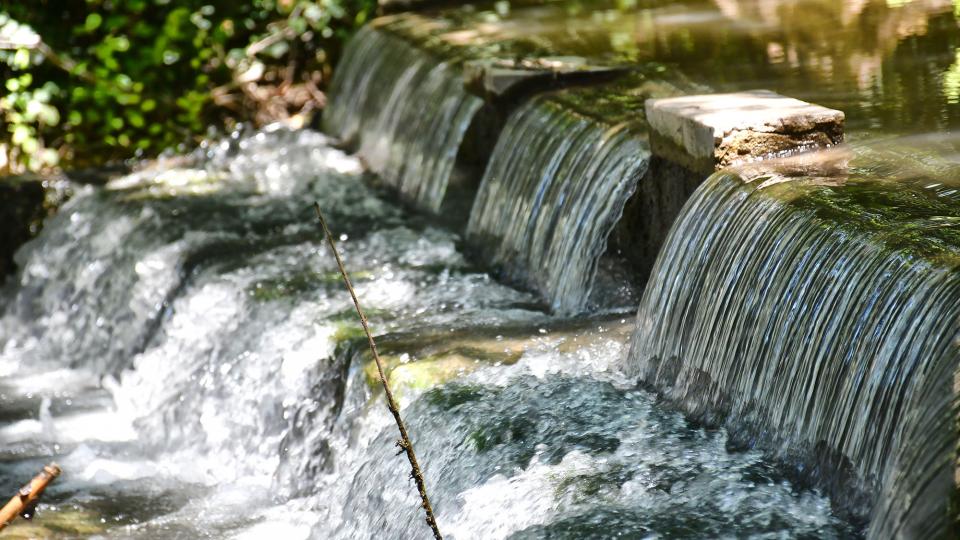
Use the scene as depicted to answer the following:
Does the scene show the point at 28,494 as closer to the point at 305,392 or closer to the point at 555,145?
the point at 305,392

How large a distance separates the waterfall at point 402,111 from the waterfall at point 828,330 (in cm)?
289

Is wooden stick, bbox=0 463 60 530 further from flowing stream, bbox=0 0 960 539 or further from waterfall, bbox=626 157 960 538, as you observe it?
waterfall, bbox=626 157 960 538

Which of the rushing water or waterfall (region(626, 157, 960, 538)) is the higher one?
waterfall (region(626, 157, 960, 538))

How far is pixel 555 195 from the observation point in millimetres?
6000

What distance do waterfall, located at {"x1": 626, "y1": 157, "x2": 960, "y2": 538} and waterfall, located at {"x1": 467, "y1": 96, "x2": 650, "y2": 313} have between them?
0.67 metres

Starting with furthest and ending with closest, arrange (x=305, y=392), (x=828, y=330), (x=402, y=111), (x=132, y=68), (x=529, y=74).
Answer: (x=132, y=68) < (x=402, y=111) < (x=529, y=74) < (x=305, y=392) < (x=828, y=330)

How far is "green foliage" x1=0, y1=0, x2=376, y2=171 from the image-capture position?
9.13m

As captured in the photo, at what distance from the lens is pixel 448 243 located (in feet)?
22.5

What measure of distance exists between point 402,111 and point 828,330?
491 cm

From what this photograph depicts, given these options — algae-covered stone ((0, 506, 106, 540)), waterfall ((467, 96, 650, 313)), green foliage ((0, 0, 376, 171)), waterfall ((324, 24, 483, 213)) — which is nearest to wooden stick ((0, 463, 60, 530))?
algae-covered stone ((0, 506, 106, 540))

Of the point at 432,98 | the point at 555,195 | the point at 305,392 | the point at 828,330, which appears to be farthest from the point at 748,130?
the point at 432,98

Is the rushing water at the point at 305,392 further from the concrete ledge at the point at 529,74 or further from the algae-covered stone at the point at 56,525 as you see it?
the concrete ledge at the point at 529,74

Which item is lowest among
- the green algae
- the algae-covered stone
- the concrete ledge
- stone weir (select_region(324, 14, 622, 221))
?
the algae-covered stone

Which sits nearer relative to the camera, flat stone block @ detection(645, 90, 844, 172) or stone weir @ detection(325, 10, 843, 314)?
flat stone block @ detection(645, 90, 844, 172)
